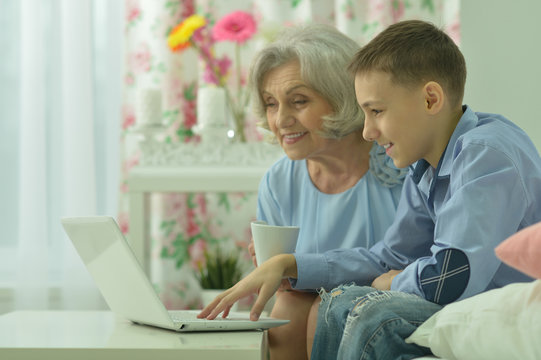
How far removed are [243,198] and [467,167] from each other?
2.12m

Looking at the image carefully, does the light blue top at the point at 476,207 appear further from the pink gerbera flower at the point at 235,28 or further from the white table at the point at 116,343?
the pink gerbera flower at the point at 235,28

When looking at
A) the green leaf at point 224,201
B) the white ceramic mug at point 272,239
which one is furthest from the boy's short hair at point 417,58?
the green leaf at point 224,201

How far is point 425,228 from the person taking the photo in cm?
131

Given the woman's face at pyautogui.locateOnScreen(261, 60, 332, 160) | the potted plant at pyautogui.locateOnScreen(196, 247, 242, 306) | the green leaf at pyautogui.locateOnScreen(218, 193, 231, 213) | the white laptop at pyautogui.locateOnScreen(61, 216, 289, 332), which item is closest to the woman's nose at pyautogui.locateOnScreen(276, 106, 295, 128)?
the woman's face at pyautogui.locateOnScreen(261, 60, 332, 160)

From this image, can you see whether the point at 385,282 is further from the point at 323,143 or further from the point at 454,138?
the point at 323,143

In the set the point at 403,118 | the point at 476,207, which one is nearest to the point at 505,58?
the point at 403,118

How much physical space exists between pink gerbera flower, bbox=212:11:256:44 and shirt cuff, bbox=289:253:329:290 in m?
1.48

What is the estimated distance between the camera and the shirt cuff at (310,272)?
4.45 ft

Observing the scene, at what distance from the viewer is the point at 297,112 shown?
1.65 m

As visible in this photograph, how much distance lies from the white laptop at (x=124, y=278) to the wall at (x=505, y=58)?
2.82 feet

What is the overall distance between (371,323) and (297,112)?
2.74 feet

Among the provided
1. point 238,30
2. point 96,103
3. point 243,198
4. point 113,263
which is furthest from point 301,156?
point 96,103

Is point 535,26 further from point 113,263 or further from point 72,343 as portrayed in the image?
point 72,343

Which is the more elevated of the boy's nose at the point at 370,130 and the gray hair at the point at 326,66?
the gray hair at the point at 326,66
